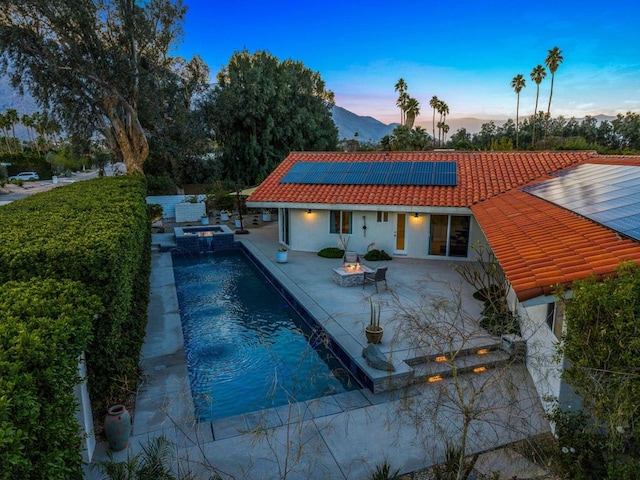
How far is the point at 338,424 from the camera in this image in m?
7.87

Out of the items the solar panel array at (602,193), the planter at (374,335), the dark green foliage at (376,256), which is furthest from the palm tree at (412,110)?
the planter at (374,335)

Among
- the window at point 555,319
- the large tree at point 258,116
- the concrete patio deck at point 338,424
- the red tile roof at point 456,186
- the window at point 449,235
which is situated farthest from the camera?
the large tree at point 258,116

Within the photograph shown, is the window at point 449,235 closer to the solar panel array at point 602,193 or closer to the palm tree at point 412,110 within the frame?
the solar panel array at point 602,193

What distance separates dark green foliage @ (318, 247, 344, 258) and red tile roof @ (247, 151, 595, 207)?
8.39ft

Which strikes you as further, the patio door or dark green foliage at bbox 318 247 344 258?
dark green foliage at bbox 318 247 344 258

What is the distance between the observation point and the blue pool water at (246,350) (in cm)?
904

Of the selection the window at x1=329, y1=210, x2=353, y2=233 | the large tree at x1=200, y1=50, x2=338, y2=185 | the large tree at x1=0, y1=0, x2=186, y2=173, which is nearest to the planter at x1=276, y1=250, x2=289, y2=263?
the window at x1=329, y1=210, x2=353, y2=233

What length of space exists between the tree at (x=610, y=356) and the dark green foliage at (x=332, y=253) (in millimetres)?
15555

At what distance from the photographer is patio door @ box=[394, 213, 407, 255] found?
67.2ft

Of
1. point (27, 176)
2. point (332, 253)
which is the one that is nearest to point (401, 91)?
point (332, 253)

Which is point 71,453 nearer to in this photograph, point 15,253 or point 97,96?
point 15,253

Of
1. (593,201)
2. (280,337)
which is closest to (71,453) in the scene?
(280,337)

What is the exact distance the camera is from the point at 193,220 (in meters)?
32.2

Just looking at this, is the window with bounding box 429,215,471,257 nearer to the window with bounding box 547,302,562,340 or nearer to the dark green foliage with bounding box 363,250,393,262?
the dark green foliage with bounding box 363,250,393,262
